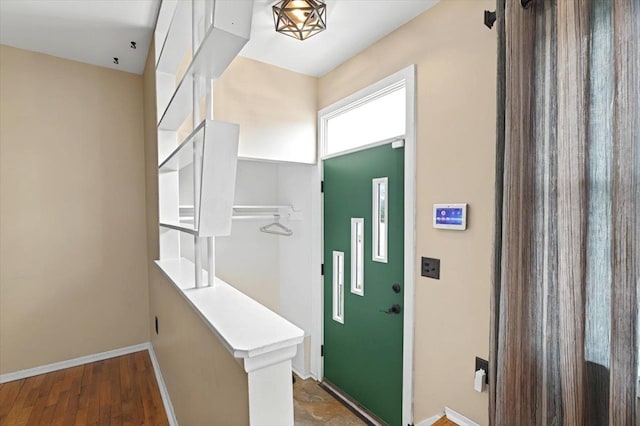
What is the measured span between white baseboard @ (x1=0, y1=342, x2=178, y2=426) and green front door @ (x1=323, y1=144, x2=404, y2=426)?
53.2 inches

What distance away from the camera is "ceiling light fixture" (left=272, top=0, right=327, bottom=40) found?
5.88ft

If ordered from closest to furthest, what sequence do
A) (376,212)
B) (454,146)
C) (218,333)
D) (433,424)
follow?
(218,333), (433,424), (454,146), (376,212)

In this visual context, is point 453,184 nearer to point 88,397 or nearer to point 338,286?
point 338,286

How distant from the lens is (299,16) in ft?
6.08

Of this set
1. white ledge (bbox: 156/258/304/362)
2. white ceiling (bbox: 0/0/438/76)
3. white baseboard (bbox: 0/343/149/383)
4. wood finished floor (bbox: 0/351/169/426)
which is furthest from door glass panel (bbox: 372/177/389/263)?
white baseboard (bbox: 0/343/149/383)

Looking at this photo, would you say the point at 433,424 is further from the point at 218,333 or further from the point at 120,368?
the point at 120,368

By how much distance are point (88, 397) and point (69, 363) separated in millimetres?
688

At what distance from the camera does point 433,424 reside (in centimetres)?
171

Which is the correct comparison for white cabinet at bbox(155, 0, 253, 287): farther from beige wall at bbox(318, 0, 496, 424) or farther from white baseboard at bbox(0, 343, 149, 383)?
white baseboard at bbox(0, 343, 149, 383)

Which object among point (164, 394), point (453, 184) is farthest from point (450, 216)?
point (164, 394)

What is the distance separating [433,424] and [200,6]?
2356 millimetres

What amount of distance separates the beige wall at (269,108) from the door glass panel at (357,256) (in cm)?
81

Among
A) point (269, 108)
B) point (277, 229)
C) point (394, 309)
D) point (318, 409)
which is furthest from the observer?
point (277, 229)

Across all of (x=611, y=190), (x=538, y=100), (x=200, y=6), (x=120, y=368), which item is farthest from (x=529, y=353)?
(x=120, y=368)
